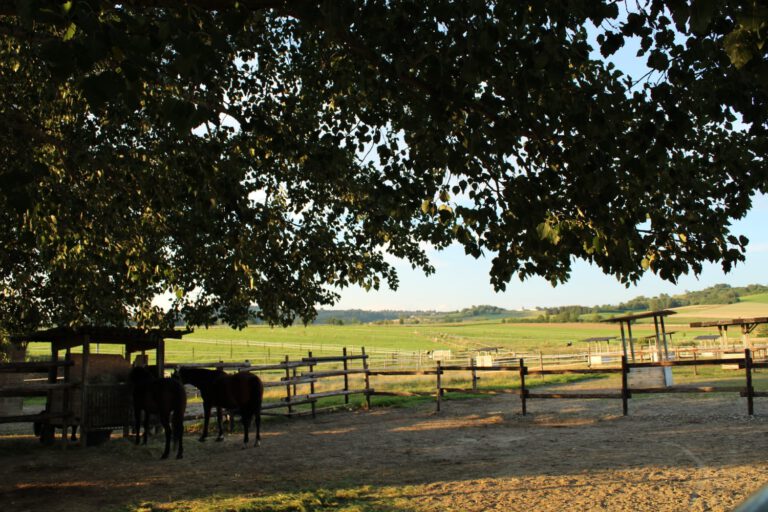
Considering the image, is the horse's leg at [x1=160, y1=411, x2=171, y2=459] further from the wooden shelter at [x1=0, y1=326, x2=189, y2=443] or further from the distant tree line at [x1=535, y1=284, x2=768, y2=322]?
the distant tree line at [x1=535, y1=284, x2=768, y2=322]

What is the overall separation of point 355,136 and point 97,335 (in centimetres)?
908

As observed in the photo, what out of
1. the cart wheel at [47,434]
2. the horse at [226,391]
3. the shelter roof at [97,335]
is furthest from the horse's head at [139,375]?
the cart wheel at [47,434]

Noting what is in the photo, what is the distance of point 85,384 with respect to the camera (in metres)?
13.0

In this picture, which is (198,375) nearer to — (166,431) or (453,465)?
(166,431)

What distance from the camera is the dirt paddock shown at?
768 centimetres

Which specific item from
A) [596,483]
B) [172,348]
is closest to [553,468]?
[596,483]

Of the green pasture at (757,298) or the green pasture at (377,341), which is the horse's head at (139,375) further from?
the green pasture at (757,298)

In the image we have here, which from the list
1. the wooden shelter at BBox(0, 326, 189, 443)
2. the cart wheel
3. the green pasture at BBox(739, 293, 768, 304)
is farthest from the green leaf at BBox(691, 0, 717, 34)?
the green pasture at BBox(739, 293, 768, 304)

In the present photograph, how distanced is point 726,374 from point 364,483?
25549 mm

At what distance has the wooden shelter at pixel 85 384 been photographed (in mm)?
12914

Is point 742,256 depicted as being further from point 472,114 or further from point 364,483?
point 364,483

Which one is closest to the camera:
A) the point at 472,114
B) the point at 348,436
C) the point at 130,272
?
the point at 472,114

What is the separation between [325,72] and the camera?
328 inches

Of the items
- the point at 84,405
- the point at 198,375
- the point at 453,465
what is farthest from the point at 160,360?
the point at 453,465
